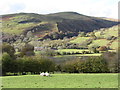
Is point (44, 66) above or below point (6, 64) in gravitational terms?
below

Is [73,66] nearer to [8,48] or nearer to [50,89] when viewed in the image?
[8,48]

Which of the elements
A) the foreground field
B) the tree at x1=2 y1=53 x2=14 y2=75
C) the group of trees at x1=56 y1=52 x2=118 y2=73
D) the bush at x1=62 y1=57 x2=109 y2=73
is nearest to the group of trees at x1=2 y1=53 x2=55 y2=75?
the tree at x1=2 y1=53 x2=14 y2=75

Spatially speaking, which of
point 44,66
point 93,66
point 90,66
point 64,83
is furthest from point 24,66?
point 64,83

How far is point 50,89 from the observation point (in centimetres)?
2455

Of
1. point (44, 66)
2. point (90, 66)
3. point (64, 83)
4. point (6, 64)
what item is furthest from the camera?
point (44, 66)

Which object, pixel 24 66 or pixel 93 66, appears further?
pixel 93 66

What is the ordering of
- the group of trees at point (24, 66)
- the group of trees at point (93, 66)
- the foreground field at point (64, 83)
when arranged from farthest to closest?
the group of trees at point (93, 66) → the group of trees at point (24, 66) → the foreground field at point (64, 83)

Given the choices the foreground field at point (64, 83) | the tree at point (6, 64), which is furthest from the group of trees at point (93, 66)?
the foreground field at point (64, 83)

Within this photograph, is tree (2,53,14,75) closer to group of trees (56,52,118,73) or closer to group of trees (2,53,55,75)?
group of trees (2,53,55,75)

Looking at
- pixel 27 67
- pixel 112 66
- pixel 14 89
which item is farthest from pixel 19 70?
pixel 14 89

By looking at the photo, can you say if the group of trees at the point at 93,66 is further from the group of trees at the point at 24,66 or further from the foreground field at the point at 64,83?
the foreground field at the point at 64,83

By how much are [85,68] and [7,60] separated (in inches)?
931

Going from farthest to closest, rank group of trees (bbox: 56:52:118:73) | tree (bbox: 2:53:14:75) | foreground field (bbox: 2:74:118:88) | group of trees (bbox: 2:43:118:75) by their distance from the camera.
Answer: group of trees (bbox: 56:52:118:73) < group of trees (bbox: 2:43:118:75) < tree (bbox: 2:53:14:75) < foreground field (bbox: 2:74:118:88)

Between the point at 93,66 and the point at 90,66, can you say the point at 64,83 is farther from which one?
the point at 90,66
